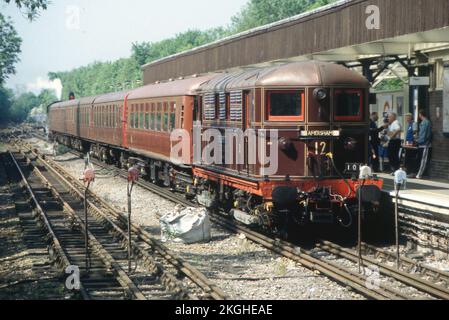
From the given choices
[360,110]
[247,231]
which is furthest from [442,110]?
[247,231]

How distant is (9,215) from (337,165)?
9410 millimetres

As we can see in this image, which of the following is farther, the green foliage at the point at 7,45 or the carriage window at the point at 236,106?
the green foliage at the point at 7,45

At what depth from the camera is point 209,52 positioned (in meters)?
31.7

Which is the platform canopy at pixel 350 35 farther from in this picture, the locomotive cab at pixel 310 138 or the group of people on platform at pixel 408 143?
the locomotive cab at pixel 310 138

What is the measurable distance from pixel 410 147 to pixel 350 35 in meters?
3.05

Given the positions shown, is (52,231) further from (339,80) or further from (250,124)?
(339,80)

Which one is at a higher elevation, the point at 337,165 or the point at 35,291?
the point at 337,165

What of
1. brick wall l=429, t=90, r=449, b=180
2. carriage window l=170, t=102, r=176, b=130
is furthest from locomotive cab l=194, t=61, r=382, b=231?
carriage window l=170, t=102, r=176, b=130

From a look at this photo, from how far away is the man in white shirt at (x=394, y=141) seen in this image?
1812cm

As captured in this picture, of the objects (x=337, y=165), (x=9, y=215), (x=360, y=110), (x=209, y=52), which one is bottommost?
(x=9, y=215)

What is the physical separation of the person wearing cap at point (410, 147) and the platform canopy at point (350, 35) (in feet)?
5.29

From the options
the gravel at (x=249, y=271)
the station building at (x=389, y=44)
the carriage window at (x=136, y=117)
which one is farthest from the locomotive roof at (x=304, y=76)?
the carriage window at (x=136, y=117)

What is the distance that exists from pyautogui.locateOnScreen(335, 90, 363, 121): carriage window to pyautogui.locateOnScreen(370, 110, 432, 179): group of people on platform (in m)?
3.96
